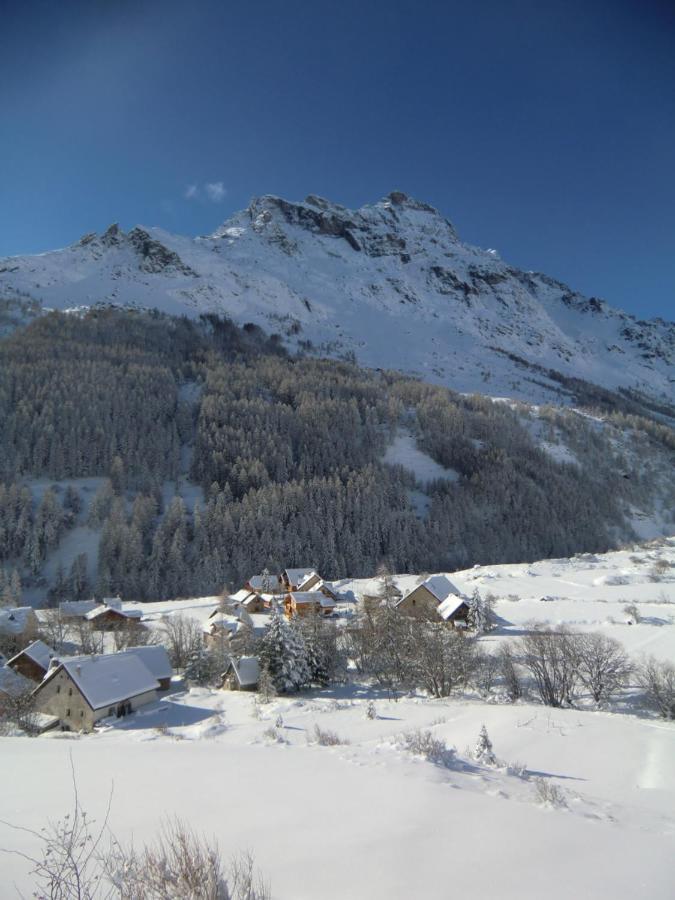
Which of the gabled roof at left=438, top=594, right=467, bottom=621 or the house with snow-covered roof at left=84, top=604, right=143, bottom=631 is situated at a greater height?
the gabled roof at left=438, top=594, right=467, bottom=621

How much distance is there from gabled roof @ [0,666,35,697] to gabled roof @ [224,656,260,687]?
1246 centimetres

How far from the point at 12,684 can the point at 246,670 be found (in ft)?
45.4

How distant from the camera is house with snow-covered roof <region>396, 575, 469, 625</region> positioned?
4025 centimetres

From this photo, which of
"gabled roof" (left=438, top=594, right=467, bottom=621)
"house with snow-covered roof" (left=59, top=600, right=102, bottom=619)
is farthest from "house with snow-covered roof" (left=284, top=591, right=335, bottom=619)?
"house with snow-covered roof" (left=59, top=600, right=102, bottom=619)

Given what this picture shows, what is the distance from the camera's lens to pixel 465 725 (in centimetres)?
1620

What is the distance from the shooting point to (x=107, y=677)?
91.9 ft

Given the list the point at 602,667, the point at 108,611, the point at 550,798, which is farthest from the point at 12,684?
the point at 602,667

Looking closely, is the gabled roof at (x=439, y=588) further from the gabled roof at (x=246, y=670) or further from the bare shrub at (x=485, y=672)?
the gabled roof at (x=246, y=670)

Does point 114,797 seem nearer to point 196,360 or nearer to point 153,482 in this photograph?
point 153,482

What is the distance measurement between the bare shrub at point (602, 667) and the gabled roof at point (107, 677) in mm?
25113

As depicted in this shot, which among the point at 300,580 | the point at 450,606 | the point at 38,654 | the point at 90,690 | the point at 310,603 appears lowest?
the point at 38,654

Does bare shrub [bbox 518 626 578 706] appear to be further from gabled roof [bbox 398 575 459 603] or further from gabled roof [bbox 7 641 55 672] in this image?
gabled roof [bbox 7 641 55 672]

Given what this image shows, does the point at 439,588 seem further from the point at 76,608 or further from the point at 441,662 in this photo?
the point at 76,608

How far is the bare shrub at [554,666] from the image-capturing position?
23594 millimetres
